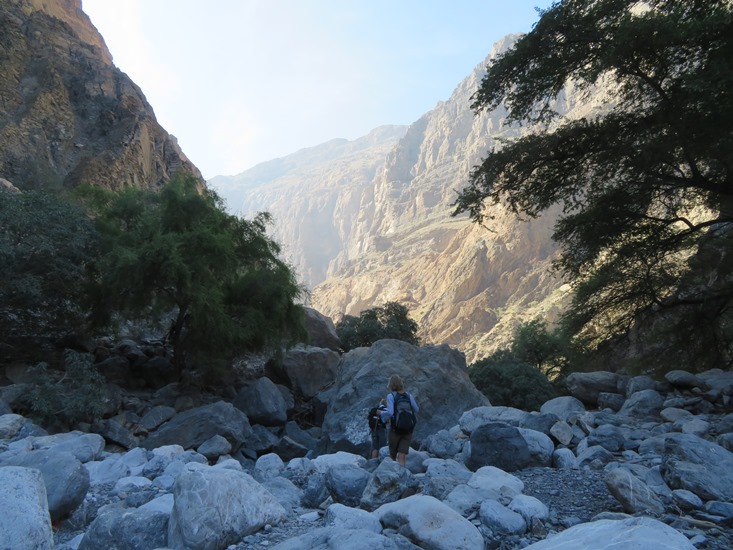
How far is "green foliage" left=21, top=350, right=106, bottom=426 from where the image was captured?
11891 mm

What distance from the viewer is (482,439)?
7.27 m

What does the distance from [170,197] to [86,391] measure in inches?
262

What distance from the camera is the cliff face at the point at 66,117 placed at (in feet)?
107

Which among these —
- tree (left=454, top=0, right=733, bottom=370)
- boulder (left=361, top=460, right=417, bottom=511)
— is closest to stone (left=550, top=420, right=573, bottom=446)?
boulder (left=361, top=460, right=417, bottom=511)

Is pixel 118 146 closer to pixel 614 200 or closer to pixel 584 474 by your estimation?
pixel 614 200

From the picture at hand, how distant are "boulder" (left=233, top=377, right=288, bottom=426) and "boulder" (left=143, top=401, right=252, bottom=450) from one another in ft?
7.46

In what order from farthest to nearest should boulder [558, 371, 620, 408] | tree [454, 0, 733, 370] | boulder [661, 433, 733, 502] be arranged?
boulder [558, 371, 620, 408]
tree [454, 0, 733, 370]
boulder [661, 433, 733, 502]

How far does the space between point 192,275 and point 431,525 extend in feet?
42.8

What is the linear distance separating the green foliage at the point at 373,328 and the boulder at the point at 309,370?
5.20m

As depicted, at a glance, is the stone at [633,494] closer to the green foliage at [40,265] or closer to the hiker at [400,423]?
the hiker at [400,423]

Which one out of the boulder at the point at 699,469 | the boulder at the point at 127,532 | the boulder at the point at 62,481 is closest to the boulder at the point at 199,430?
the boulder at the point at 62,481

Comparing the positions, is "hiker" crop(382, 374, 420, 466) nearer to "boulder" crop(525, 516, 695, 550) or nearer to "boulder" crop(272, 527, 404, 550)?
"boulder" crop(272, 527, 404, 550)

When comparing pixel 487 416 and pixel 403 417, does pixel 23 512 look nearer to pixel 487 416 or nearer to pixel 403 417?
pixel 403 417

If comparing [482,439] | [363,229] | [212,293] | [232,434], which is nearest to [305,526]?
[482,439]
